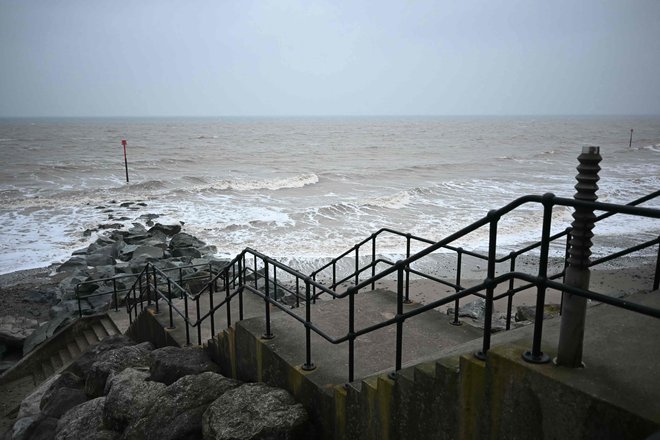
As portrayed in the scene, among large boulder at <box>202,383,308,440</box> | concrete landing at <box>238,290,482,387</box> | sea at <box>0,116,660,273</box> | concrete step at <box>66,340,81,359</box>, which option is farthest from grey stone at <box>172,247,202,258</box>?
large boulder at <box>202,383,308,440</box>

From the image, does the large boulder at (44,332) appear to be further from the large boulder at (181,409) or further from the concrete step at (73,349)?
the large boulder at (181,409)

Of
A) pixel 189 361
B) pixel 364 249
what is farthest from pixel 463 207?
pixel 189 361

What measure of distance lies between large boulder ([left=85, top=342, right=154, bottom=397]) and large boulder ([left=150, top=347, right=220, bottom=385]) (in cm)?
80

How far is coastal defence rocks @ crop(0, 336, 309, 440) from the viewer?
13.4 ft

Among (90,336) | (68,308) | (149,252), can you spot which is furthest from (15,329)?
(149,252)

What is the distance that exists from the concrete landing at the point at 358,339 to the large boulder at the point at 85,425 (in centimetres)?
209

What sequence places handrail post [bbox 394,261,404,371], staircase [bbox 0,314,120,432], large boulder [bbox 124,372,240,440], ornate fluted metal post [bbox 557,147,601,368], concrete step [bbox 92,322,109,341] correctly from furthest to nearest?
1. concrete step [bbox 92,322,109,341]
2. staircase [bbox 0,314,120,432]
3. large boulder [bbox 124,372,240,440]
4. handrail post [bbox 394,261,404,371]
5. ornate fluted metal post [bbox 557,147,601,368]

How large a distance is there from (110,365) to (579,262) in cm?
679

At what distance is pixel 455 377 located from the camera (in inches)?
108

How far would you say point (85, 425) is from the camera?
579 cm

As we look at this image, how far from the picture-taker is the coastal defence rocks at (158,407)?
4.07m

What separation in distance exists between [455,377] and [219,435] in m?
2.28

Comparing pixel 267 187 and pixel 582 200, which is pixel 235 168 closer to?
pixel 267 187

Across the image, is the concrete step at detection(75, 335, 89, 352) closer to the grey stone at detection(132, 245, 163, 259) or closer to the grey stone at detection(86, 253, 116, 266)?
the grey stone at detection(132, 245, 163, 259)
